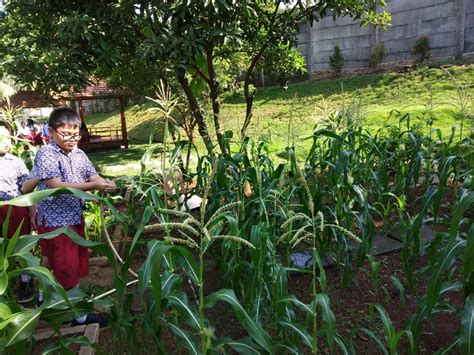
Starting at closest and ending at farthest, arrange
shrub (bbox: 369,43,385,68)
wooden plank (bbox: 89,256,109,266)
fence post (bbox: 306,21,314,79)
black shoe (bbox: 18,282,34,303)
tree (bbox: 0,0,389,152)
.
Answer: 1. black shoe (bbox: 18,282,34,303)
2. tree (bbox: 0,0,389,152)
3. wooden plank (bbox: 89,256,109,266)
4. shrub (bbox: 369,43,385,68)
5. fence post (bbox: 306,21,314,79)

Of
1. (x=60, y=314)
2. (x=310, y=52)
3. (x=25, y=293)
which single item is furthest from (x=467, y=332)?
(x=310, y=52)

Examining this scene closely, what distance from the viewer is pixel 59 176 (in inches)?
103

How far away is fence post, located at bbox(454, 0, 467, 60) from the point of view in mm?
10547

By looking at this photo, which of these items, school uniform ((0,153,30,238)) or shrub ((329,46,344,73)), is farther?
shrub ((329,46,344,73))

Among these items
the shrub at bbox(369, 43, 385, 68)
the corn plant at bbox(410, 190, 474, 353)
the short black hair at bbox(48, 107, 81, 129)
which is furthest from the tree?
the shrub at bbox(369, 43, 385, 68)

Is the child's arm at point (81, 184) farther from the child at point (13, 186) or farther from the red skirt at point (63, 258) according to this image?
the child at point (13, 186)

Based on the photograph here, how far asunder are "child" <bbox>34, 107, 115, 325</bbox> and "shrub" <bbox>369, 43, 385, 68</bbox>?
38.9ft

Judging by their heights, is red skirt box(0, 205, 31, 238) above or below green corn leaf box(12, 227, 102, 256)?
below

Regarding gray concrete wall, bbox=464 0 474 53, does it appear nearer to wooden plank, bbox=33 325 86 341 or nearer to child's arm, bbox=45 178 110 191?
child's arm, bbox=45 178 110 191

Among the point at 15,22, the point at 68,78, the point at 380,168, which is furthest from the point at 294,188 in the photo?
the point at 15,22

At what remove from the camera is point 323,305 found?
1.67m

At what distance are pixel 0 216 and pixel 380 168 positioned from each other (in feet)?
11.2

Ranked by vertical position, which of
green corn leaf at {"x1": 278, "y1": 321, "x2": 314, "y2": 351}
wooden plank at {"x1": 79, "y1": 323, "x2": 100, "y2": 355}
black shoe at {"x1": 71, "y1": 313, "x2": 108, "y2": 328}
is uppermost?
green corn leaf at {"x1": 278, "y1": 321, "x2": 314, "y2": 351}

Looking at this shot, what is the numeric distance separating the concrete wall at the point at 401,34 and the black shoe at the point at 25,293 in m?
8.27
